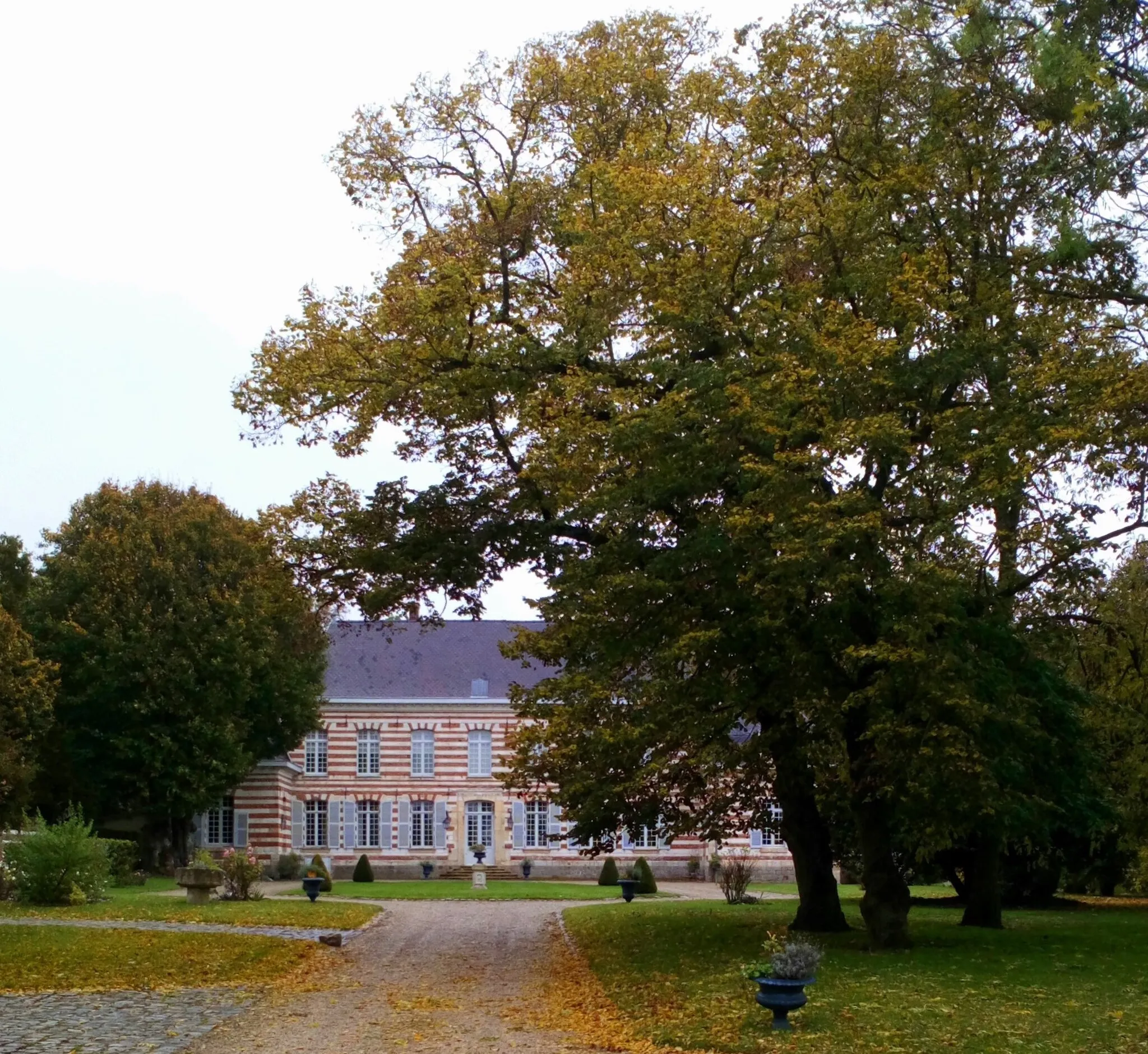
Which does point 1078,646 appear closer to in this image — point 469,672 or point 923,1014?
point 923,1014

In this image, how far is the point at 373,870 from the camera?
151 ft

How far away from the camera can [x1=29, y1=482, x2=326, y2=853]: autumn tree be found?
123 ft

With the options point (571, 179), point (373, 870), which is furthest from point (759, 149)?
point (373, 870)

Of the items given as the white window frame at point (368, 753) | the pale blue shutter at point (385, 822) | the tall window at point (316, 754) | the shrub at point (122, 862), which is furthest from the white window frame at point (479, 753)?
the shrub at point (122, 862)

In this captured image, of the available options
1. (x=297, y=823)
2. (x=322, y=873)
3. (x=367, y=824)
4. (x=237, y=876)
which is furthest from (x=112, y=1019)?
(x=297, y=823)

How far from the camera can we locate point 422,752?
161ft

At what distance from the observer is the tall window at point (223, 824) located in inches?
1829

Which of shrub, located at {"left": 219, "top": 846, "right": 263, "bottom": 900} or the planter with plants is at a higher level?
the planter with plants

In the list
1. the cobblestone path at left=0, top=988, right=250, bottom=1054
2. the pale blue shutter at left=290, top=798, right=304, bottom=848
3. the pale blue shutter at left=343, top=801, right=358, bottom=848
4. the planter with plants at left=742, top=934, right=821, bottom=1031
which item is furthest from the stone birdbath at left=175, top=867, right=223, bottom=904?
the pale blue shutter at left=290, top=798, right=304, bottom=848

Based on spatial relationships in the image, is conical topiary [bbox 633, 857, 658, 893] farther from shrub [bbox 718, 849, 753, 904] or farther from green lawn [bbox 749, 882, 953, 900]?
shrub [bbox 718, 849, 753, 904]

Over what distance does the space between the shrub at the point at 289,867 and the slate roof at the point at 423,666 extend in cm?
651

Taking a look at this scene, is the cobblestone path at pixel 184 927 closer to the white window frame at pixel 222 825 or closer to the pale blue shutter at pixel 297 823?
the white window frame at pixel 222 825

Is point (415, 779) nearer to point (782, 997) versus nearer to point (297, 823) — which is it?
point (297, 823)

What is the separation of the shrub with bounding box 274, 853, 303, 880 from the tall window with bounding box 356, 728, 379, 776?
4726 mm
